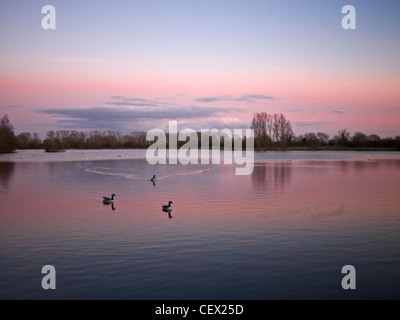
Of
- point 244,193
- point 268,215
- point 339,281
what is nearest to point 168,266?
point 339,281

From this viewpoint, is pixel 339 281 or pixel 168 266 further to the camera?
pixel 168 266

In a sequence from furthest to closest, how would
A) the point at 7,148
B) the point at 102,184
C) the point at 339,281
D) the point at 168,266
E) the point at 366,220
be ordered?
the point at 7,148, the point at 102,184, the point at 366,220, the point at 168,266, the point at 339,281

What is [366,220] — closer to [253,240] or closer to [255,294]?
[253,240]

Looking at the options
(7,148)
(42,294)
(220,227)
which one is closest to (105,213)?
(220,227)

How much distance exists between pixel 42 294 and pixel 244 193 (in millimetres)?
16384

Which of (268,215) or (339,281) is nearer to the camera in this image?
(339,281)

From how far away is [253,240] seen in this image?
11.9 metres

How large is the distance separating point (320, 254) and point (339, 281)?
1999 mm

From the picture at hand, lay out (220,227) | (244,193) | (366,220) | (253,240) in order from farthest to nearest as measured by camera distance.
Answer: (244,193), (366,220), (220,227), (253,240)

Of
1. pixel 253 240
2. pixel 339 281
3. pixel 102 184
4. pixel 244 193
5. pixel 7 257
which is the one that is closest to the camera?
pixel 339 281

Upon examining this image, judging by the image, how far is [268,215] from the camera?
15.9m

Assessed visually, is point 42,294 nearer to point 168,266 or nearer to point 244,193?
point 168,266
